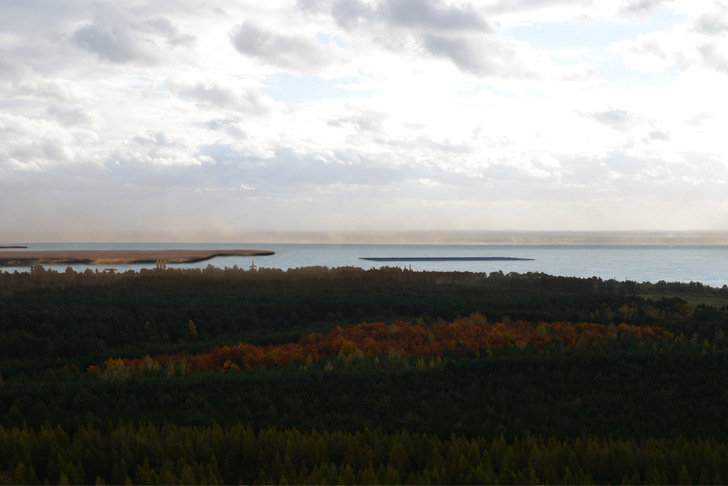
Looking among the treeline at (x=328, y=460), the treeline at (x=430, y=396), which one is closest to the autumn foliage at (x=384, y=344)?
the treeline at (x=430, y=396)

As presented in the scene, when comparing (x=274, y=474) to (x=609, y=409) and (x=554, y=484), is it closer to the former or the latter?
(x=554, y=484)

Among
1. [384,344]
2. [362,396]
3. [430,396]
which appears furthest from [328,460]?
[384,344]

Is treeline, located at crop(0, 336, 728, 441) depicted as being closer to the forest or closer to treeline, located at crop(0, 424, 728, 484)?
the forest

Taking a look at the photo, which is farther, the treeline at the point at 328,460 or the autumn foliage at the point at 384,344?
the autumn foliage at the point at 384,344

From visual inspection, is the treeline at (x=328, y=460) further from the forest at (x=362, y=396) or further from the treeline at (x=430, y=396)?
the treeline at (x=430, y=396)

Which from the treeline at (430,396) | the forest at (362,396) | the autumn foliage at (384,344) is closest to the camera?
the forest at (362,396)

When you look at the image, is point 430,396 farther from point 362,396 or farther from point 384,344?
point 384,344
